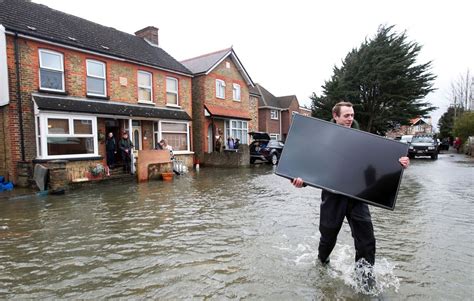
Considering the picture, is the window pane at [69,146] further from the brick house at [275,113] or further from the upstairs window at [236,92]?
the brick house at [275,113]

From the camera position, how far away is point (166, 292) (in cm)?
305

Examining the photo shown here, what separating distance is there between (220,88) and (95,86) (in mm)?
9196

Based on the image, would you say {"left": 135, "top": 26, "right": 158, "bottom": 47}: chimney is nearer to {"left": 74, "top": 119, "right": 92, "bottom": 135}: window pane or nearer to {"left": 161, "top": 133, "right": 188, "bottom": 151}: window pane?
{"left": 161, "top": 133, "right": 188, "bottom": 151}: window pane

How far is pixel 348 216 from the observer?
3.09 metres

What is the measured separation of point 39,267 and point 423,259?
479 centimetres

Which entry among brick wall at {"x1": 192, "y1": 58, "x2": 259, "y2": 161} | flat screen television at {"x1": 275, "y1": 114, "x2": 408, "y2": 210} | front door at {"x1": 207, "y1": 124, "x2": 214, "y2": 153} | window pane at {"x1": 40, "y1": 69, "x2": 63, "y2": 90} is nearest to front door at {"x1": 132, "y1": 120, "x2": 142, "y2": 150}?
window pane at {"x1": 40, "y1": 69, "x2": 63, "y2": 90}

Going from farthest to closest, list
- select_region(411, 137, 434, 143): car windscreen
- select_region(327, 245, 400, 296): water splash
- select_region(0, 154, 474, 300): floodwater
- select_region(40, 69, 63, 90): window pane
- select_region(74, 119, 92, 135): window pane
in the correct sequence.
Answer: select_region(411, 137, 434, 143): car windscreen → select_region(74, 119, 92, 135): window pane → select_region(40, 69, 63, 90): window pane → select_region(0, 154, 474, 300): floodwater → select_region(327, 245, 400, 296): water splash

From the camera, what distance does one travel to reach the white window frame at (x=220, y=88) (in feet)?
67.3

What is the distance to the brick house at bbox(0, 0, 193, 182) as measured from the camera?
420 inches

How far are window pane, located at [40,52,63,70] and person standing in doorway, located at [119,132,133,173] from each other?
365 cm

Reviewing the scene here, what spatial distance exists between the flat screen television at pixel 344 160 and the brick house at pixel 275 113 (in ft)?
96.0

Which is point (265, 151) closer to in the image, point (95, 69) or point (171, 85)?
point (171, 85)

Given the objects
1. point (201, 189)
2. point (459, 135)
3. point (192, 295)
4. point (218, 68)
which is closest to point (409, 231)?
point (192, 295)

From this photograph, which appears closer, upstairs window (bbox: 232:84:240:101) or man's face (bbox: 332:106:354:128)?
man's face (bbox: 332:106:354:128)
